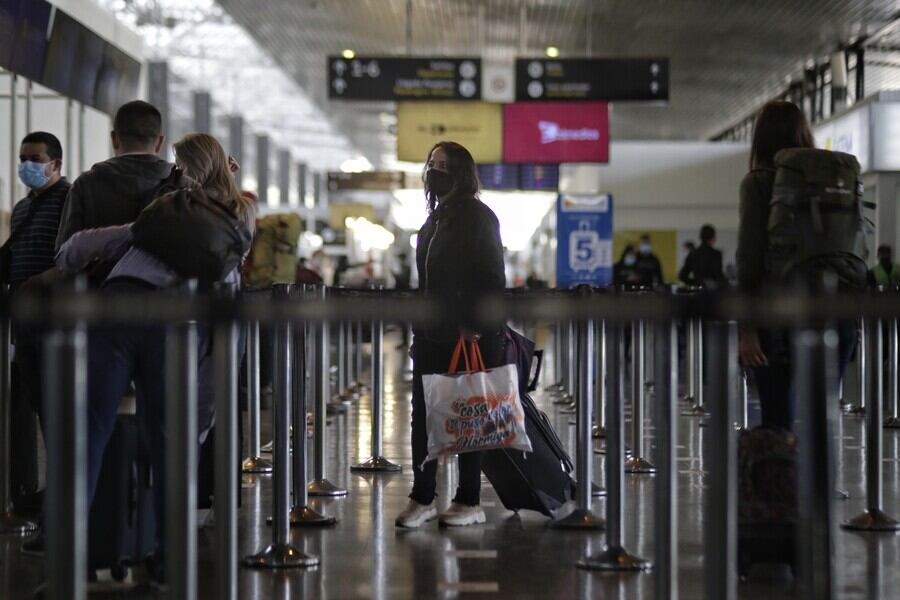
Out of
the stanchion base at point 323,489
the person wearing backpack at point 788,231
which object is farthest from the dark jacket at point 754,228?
the stanchion base at point 323,489

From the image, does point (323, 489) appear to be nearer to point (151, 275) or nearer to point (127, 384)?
point (127, 384)

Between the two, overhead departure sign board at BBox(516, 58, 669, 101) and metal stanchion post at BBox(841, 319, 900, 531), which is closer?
metal stanchion post at BBox(841, 319, 900, 531)

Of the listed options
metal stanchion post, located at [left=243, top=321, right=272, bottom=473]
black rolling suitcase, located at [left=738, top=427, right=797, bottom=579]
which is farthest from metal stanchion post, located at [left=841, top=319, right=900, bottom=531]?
metal stanchion post, located at [left=243, top=321, right=272, bottom=473]

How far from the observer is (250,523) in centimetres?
615

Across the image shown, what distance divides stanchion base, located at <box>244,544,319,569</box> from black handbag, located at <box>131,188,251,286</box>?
1092 millimetres

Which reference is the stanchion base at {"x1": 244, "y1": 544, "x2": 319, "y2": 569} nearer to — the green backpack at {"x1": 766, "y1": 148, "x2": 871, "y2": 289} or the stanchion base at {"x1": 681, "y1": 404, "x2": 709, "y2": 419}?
the green backpack at {"x1": 766, "y1": 148, "x2": 871, "y2": 289}

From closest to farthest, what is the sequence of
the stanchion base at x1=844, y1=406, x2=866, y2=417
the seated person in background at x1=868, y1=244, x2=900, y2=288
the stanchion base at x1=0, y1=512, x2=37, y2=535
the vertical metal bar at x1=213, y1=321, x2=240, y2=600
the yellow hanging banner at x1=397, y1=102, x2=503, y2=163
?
1. the vertical metal bar at x1=213, y1=321, x2=240, y2=600
2. the stanchion base at x1=0, y1=512, x2=37, y2=535
3. the stanchion base at x1=844, y1=406, x2=866, y2=417
4. the seated person in background at x1=868, y1=244, x2=900, y2=288
5. the yellow hanging banner at x1=397, y1=102, x2=503, y2=163

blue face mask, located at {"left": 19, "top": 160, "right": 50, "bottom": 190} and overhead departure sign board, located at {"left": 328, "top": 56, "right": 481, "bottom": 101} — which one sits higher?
overhead departure sign board, located at {"left": 328, "top": 56, "right": 481, "bottom": 101}

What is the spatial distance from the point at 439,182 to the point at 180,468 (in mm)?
2859

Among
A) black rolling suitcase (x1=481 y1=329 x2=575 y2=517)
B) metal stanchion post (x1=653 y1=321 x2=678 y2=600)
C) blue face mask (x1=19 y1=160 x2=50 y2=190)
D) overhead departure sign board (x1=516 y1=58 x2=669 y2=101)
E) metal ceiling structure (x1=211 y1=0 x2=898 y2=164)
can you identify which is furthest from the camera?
metal ceiling structure (x1=211 y1=0 x2=898 y2=164)

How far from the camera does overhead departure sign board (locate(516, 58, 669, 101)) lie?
59.5ft

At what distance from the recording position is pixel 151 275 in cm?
472

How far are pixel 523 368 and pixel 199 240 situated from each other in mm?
1976

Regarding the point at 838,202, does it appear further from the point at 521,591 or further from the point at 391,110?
the point at 391,110
